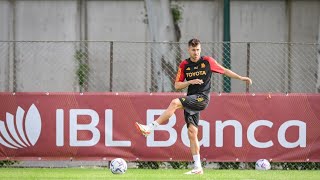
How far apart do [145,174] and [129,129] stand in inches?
80.9

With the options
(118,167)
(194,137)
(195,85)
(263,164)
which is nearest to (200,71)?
(195,85)

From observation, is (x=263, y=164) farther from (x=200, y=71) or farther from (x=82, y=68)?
(x=82, y=68)

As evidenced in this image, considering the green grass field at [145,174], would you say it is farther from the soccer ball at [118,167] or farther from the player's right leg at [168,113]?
the player's right leg at [168,113]

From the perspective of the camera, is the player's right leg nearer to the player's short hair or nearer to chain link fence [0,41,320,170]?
the player's short hair

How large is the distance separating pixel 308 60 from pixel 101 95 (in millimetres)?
6448

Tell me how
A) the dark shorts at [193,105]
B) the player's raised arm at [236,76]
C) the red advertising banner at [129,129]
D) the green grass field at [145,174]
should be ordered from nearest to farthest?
the dark shorts at [193,105]
the player's raised arm at [236,76]
the green grass field at [145,174]
the red advertising banner at [129,129]

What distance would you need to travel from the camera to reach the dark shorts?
53.2 feet

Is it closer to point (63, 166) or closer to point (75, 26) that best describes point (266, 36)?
point (75, 26)

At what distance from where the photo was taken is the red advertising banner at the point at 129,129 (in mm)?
19234

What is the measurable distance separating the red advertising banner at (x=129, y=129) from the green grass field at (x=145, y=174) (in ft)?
1.56

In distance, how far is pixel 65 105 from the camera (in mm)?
19266

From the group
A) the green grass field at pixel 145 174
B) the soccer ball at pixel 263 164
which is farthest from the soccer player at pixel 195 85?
the soccer ball at pixel 263 164

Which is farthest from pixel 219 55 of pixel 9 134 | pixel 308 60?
pixel 9 134

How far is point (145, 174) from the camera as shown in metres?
17.4
